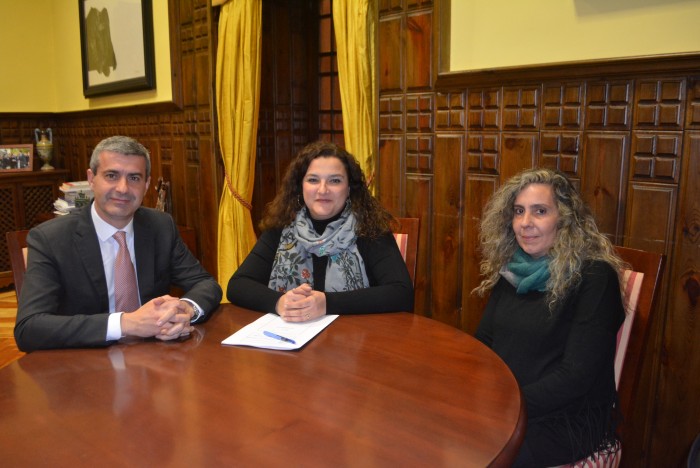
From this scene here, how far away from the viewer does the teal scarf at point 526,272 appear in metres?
1.68

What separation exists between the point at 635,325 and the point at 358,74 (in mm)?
1897

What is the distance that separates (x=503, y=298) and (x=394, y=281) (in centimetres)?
37

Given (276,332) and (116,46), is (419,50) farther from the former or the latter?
(116,46)

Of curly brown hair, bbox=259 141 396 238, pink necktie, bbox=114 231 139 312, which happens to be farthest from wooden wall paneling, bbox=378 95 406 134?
pink necktie, bbox=114 231 139 312

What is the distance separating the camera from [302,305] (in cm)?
171

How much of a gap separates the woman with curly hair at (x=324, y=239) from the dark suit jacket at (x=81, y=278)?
0.75 ft

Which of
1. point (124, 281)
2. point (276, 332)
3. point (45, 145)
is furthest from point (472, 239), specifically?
point (45, 145)

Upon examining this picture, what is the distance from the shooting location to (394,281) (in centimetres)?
197

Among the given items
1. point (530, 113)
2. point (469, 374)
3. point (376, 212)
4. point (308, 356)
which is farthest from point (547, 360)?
point (530, 113)

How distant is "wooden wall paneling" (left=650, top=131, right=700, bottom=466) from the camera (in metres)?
2.00

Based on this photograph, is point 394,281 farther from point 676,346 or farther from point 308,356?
point 676,346

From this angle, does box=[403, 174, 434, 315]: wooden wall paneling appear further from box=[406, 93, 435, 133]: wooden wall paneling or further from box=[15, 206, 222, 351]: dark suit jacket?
box=[15, 206, 222, 351]: dark suit jacket

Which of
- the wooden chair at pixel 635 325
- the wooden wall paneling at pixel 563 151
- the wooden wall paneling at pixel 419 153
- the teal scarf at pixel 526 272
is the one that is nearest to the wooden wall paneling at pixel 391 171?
the wooden wall paneling at pixel 419 153

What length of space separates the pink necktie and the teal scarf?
4.01 feet
